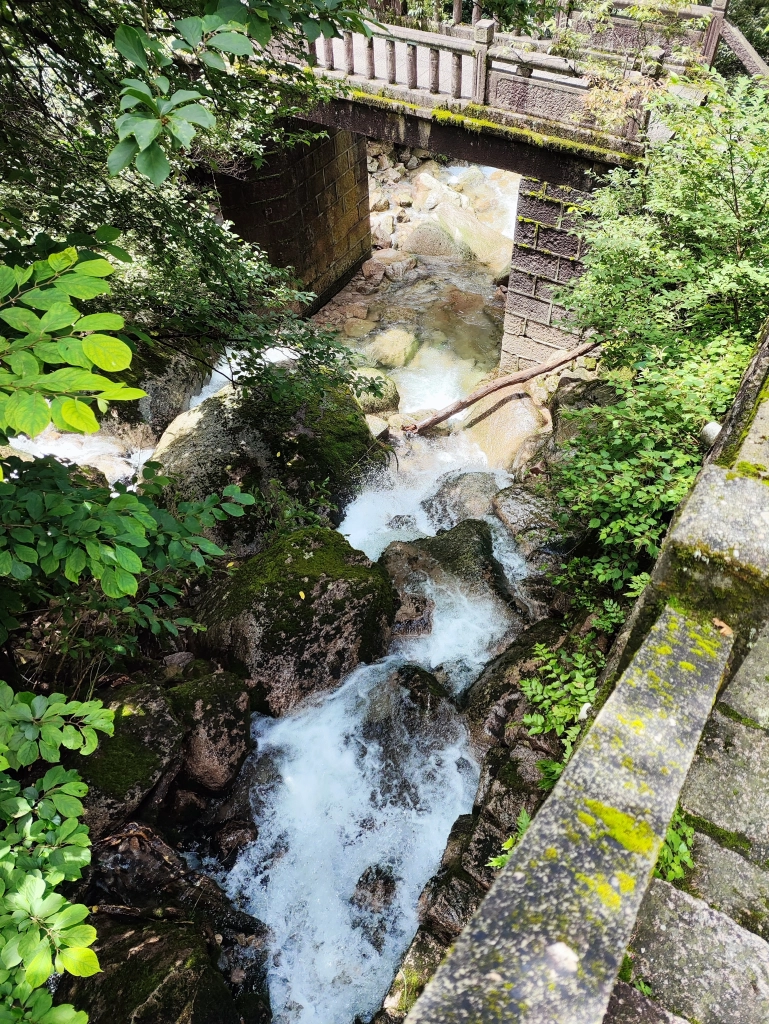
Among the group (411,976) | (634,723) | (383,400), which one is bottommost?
(383,400)

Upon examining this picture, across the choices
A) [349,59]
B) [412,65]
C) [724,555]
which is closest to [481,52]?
[412,65]

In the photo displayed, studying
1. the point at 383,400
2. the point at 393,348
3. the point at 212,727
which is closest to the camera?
the point at 212,727

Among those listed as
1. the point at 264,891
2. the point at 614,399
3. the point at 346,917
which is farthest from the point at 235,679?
the point at 614,399

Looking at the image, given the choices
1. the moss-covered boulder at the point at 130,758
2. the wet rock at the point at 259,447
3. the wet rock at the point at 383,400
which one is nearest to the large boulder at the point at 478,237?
the wet rock at the point at 383,400

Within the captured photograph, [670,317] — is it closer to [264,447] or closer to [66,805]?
[264,447]

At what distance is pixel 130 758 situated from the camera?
427 centimetres

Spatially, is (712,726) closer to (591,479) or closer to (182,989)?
(591,479)

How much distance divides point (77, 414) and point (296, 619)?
4.32 meters

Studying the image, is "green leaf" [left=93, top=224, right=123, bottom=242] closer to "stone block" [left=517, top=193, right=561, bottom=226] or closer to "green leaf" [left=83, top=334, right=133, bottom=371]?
"green leaf" [left=83, top=334, right=133, bottom=371]

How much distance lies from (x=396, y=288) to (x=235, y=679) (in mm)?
11003

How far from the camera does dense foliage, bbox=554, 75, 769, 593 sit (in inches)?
163

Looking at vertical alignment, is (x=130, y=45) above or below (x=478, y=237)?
above

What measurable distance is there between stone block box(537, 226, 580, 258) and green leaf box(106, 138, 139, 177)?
8495 mm

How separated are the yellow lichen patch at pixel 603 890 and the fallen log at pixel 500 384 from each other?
846 cm
